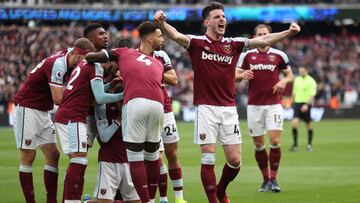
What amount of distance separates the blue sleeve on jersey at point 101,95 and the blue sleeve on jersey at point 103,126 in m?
0.37

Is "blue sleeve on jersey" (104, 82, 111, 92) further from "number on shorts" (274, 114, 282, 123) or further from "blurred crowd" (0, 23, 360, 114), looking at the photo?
"blurred crowd" (0, 23, 360, 114)

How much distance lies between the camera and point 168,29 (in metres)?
10.4

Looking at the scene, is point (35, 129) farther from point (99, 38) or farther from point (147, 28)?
point (147, 28)

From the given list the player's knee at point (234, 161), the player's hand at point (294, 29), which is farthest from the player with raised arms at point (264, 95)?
the player's hand at point (294, 29)

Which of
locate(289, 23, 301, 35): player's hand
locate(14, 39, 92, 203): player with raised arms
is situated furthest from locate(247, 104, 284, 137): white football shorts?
locate(14, 39, 92, 203): player with raised arms

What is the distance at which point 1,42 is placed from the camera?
40469 mm

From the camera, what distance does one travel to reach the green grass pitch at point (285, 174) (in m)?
13.0

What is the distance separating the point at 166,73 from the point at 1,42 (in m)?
30.5

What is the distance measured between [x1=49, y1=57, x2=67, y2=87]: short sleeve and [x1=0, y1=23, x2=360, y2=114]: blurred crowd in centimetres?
2542

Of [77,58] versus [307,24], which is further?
[307,24]

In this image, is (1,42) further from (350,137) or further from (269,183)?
(269,183)

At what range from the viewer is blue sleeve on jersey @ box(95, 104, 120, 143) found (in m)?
9.95

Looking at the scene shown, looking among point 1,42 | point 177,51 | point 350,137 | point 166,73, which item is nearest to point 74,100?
point 166,73

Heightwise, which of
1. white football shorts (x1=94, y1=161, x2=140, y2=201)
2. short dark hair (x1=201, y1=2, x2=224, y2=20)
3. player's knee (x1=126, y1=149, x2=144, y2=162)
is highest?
short dark hair (x1=201, y1=2, x2=224, y2=20)
